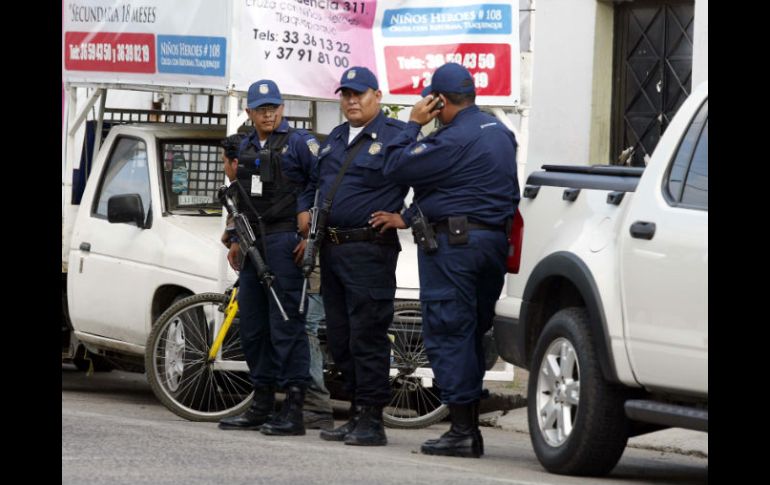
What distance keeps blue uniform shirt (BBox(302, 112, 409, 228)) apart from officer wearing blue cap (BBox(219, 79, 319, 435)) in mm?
478

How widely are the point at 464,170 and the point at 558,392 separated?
49.8 inches

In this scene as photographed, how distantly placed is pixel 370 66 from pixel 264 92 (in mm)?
1553

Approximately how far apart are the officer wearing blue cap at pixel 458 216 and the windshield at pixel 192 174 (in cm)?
311

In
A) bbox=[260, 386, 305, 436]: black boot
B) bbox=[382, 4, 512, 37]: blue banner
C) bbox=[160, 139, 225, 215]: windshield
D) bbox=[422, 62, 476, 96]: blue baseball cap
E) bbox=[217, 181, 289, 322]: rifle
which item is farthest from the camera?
bbox=[160, 139, 225, 215]: windshield

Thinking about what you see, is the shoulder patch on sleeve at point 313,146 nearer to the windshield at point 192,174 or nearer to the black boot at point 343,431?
the black boot at point 343,431

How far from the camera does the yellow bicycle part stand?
1062cm

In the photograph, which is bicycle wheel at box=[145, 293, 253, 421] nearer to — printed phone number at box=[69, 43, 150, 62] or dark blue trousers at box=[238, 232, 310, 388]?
dark blue trousers at box=[238, 232, 310, 388]

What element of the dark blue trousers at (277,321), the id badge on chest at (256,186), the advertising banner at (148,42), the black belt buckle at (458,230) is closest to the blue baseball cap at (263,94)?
the id badge on chest at (256,186)

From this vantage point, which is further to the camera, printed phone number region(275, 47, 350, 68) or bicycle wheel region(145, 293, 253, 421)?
printed phone number region(275, 47, 350, 68)

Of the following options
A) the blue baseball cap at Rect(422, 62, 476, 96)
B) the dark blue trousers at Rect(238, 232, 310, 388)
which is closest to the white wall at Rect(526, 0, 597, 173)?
the dark blue trousers at Rect(238, 232, 310, 388)

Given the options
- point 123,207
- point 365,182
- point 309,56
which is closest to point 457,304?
point 365,182

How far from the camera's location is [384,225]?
9.32 meters

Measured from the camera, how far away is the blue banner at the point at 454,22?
11.4 m
